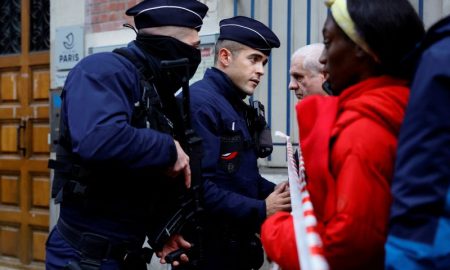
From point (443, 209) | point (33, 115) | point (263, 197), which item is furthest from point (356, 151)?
point (33, 115)

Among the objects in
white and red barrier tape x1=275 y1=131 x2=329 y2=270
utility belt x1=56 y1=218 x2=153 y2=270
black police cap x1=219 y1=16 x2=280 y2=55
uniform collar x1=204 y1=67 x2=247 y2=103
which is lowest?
utility belt x1=56 y1=218 x2=153 y2=270

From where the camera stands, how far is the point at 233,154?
2689mm

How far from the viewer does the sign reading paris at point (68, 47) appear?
526 cm

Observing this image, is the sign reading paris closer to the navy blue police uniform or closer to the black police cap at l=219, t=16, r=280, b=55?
the black police cap at l=219, t=16, r=280, b=55

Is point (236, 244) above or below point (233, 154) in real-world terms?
below

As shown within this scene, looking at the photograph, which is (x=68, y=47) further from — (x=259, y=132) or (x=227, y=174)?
(x=227, y=174)

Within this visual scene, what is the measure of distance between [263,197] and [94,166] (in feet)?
3.61

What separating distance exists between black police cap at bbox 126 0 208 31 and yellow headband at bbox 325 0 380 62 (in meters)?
1.15

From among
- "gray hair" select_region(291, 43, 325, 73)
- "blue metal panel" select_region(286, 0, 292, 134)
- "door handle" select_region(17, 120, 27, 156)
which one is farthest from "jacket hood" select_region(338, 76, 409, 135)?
"door handle" select_region(17, 120, 27, 156)

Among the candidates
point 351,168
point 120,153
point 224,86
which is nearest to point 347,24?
point 351,168

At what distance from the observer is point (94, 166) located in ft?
6.94

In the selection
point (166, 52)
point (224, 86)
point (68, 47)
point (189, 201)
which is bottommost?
point (189, 201)

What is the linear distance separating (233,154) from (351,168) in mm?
1436

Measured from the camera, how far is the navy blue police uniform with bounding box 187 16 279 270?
2566 mm
